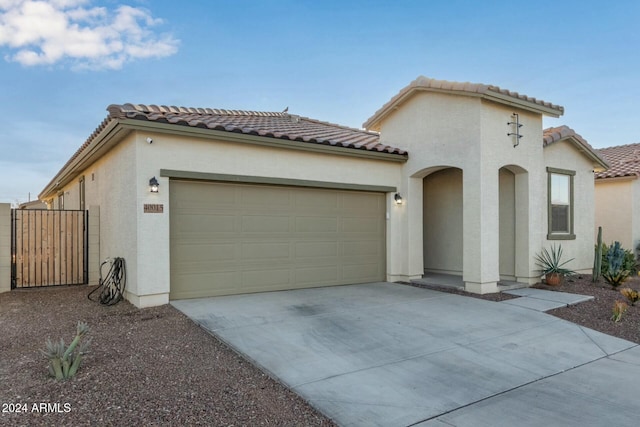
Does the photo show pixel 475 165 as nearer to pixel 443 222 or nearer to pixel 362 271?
pixel 443 222

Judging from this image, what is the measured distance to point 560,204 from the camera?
10.8 meters

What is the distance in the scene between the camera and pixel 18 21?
32.2ft

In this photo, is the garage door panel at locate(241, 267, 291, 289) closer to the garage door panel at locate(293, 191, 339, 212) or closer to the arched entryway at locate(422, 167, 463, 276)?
the garage door panel at locate(293, 191, 339, 212)

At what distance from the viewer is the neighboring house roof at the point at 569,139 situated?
1018 centimetres

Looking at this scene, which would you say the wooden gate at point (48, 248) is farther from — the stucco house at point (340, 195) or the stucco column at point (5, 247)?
the stucco house at point (340, 195)

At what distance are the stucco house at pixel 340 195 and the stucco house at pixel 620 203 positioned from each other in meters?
3.25

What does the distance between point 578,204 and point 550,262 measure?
2.62m

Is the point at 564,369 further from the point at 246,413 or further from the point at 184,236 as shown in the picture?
the point at 184,236

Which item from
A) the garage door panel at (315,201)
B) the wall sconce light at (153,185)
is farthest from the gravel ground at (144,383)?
the garage door panel at (315,201)

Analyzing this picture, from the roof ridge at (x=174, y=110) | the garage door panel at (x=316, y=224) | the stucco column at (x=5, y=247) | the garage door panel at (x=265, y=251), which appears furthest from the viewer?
the garage door panel at (x=316, y=224)

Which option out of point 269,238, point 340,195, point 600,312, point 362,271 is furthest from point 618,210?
point 269,238

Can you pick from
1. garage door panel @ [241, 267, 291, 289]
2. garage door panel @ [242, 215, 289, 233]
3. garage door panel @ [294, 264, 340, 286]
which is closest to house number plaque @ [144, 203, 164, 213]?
garage door panel @ [242, 215, 289, 233]

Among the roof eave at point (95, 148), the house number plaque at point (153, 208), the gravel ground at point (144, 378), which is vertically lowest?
the gravel ground at point (144, 378)

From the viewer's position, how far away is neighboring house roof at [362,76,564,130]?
850 cm
